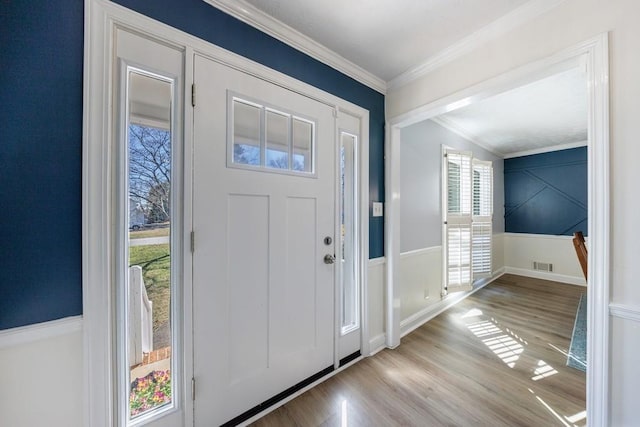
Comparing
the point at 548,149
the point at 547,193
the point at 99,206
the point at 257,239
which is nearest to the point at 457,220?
the point at 547,193

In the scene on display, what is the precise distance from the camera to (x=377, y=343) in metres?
2.25

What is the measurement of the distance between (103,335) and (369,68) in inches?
94.8

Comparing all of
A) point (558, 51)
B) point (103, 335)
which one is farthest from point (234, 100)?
point (558, 51)

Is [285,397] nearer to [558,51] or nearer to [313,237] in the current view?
[313,237]

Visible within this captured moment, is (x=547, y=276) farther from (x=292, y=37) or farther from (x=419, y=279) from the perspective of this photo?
(x=292, y=37)

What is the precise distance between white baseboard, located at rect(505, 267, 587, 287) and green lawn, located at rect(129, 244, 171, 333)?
19.7 feet

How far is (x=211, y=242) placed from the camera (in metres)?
1.32

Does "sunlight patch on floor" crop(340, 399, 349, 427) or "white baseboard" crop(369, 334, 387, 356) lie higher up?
"white baseboard" crop(369, 334, 387, 356)

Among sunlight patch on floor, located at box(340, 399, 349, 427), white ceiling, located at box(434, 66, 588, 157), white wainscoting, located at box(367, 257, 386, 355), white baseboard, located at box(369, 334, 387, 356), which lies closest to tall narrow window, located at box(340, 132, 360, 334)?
white wainscoting, located at box(367, 257, 386, 355)

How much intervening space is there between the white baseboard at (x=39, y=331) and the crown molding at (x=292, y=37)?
5.37ft

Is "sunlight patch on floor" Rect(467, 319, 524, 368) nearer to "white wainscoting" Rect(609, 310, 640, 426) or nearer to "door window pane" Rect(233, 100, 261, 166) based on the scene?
"white wainscoting" Rect(609, 310, 640, 426)

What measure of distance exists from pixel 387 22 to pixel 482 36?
0.66 metres

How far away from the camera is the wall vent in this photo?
4.51 meters

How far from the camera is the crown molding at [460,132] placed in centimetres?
325
